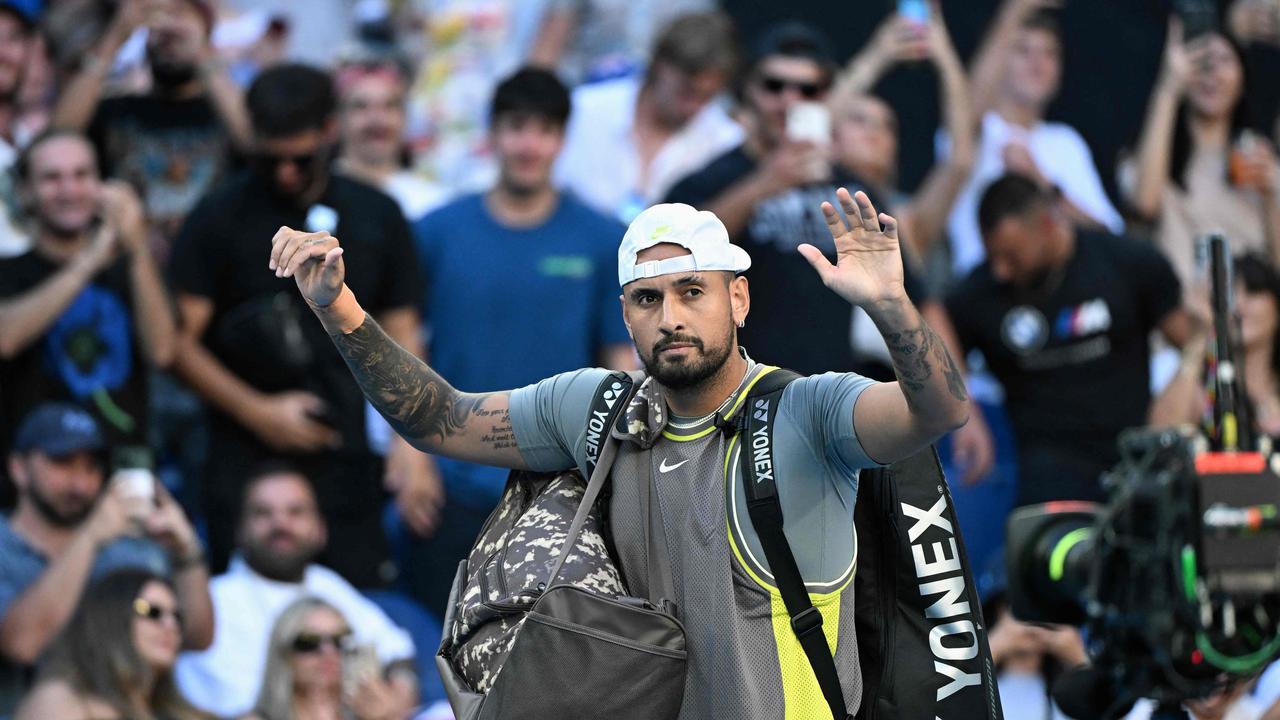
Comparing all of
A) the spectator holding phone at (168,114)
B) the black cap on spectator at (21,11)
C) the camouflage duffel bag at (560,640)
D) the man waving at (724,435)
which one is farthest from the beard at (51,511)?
the camouflage duffel bag at (560,640)

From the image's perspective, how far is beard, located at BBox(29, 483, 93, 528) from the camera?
699 centimetres

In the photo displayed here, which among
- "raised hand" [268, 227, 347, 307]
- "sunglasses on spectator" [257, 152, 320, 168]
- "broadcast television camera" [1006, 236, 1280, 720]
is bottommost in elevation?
"broadcast television camera" [1006, 236, 1280, 720]

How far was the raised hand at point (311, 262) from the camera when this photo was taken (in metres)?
4.79

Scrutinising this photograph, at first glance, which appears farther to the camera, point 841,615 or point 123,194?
point 123,194

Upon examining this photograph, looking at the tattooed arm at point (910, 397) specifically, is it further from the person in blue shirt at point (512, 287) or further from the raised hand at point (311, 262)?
the person in blue shirt at point (512, 287)

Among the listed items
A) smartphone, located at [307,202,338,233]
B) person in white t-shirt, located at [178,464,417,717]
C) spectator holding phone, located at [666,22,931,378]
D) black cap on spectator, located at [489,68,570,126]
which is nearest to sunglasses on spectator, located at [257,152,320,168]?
smartphone, located at [307,202,338,233]

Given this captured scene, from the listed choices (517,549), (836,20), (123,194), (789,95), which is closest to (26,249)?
(123,194)

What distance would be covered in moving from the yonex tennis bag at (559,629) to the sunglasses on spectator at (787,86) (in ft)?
10.2

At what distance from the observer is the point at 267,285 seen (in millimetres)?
7406

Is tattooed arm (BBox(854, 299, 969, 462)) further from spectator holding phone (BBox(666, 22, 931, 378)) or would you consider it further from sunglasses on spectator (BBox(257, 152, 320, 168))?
sunglasses on spectator (BBox(257, 152, 320, 168))

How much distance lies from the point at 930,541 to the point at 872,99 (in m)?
4.56

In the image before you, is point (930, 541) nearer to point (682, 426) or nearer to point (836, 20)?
point (682, 426)

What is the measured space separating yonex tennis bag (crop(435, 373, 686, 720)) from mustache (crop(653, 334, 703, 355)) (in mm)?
257

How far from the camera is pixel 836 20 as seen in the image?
11.1 metres
